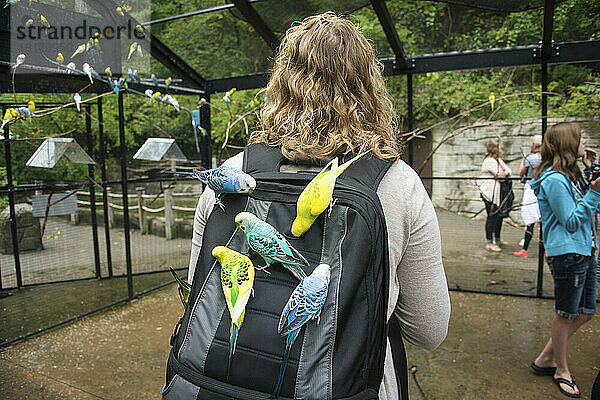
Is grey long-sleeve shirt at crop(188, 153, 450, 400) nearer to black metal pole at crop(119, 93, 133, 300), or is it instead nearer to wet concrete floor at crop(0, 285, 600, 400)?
wet concrete floor at crop(0, 285, 600, 400)

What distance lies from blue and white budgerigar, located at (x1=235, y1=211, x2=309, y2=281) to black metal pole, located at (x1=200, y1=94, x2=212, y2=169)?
3983mm

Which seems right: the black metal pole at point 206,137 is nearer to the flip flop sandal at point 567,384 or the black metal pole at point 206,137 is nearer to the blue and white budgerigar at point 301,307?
the flip flop sandal at point 567,384

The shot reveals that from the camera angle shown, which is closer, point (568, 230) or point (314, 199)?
point (314, 199)

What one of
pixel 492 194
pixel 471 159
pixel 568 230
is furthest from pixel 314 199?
pixel 471 159

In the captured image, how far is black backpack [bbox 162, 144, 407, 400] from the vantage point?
0.89 meters

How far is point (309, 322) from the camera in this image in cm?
90

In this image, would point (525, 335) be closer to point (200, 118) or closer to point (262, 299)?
point (262, 299)

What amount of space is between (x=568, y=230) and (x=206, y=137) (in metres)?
3.68

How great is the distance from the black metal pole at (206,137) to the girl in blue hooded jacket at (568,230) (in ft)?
11.1

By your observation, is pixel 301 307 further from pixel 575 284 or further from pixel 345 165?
pixel 575 284

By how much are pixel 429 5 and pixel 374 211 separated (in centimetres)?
343

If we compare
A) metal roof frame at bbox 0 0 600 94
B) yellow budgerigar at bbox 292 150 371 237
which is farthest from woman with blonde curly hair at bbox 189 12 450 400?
metal roof frame at bbox 0 0 600 94

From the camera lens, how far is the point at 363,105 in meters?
1.11

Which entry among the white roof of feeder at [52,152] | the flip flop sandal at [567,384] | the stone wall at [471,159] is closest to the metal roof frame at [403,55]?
the white roof of feeder at [52,152]
